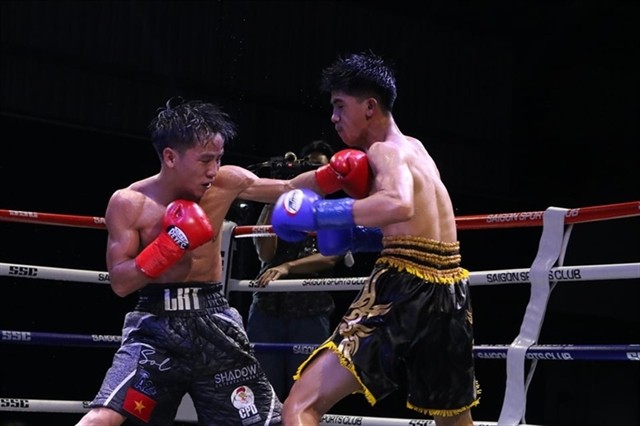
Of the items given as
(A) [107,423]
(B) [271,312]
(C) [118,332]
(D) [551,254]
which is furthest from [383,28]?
(A) [107,423]

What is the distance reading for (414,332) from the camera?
2.21m

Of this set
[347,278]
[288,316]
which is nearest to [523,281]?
[347,278]

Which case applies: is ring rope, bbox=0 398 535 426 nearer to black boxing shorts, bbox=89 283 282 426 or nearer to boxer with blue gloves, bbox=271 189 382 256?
black boxing shorts, bbox=89 283 282 426

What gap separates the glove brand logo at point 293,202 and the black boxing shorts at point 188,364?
0.43 meters

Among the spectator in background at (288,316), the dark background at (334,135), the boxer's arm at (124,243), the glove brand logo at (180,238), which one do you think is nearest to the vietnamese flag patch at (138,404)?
the boxer's arm at (124,243)

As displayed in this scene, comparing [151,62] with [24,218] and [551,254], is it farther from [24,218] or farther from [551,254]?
[551,254]

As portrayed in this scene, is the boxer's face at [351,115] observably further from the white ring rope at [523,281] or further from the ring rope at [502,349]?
the ring rope at [502,349]

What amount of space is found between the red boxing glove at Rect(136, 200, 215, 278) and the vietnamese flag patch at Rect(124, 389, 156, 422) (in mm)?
303

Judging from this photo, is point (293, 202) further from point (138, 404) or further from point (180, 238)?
point (138, 404)

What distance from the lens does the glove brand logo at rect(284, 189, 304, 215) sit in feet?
7.27

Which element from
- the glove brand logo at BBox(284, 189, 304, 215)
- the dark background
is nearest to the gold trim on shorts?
the glove brand logo at BBox(284, 189, 304, 215)

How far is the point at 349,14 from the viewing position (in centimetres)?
795

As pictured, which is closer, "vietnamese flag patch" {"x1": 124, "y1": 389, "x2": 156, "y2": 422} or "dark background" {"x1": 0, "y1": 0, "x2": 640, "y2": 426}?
"vietnamese flag patch" {"x1": 124, "y1": 389, "x2": 156, "y2": 422}

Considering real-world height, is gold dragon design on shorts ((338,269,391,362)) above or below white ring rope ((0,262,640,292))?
below
